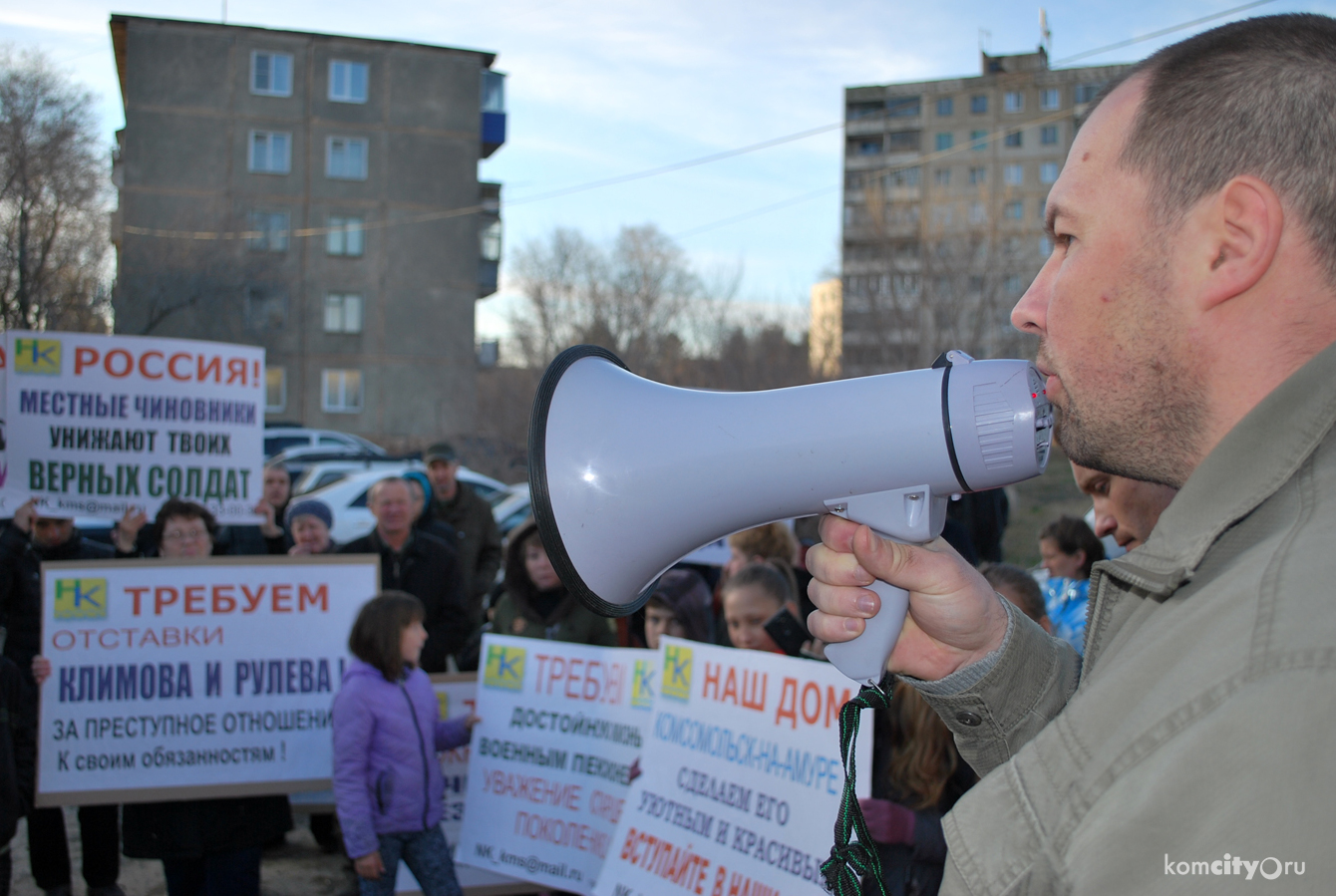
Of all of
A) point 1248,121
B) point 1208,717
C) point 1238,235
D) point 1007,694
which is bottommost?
point 1007,694

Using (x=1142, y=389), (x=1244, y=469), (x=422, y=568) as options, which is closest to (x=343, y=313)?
(x=422, y=568)

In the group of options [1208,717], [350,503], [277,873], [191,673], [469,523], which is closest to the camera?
[1208,717]

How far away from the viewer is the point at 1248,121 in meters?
0.92

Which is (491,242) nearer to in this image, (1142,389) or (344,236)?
(344,236)

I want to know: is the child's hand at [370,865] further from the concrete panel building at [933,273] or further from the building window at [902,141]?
the building window at [902,141]

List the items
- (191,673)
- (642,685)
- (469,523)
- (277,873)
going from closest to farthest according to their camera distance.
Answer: (642,685) < (191,673) < (277,873) < (469,523)

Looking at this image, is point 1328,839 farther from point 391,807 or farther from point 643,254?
point 643,254

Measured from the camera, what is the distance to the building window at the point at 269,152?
28.8 m

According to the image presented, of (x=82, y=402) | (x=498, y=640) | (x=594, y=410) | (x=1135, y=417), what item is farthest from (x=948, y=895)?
(x=82, y=402)

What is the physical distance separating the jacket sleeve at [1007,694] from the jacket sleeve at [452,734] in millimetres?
2899

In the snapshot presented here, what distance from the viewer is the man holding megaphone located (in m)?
0.66

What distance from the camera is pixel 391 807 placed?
3.52 metres

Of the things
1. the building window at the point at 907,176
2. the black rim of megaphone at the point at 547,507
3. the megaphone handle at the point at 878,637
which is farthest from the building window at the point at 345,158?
the megaphone handle at the point at 878,637

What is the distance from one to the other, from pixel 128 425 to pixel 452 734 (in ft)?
8.04
